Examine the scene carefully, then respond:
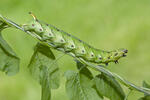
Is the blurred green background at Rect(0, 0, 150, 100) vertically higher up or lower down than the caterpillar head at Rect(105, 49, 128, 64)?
higher up

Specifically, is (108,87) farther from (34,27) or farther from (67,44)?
(34,27)

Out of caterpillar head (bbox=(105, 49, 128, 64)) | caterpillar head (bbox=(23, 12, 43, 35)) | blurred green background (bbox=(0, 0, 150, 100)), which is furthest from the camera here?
blurred green background (bbox=(0, 0, 150, 100))

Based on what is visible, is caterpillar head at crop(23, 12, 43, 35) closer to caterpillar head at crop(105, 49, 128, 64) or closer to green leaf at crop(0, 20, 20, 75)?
green leaf at crop(0, 20, 20, 75)

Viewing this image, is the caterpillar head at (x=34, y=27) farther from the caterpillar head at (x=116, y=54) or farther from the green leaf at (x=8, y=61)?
the caterpillar head at (x=116, y=54)

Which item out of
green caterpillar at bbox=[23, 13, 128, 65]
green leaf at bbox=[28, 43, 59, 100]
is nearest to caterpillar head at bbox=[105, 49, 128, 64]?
green caterpillar at bbox=[23, 13, 128, 65]

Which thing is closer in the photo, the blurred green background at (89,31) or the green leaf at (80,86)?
the green leaf at (80,86)

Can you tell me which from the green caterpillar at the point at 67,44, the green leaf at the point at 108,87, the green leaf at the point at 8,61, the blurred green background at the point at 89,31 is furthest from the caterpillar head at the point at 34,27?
the blurred green background at the point at 89,31
